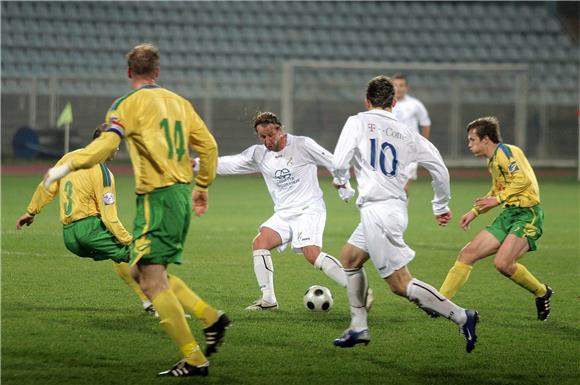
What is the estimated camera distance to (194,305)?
20.2ft

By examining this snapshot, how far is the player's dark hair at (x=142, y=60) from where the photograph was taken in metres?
6.05

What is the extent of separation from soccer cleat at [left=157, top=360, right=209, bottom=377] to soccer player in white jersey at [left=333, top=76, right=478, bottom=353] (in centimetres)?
121

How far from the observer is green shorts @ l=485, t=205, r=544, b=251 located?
821 cm

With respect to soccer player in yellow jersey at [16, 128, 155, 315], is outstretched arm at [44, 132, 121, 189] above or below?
above

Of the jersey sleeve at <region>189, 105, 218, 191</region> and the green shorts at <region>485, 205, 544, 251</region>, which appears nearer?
the jersey sleeve at <region>189, 105, 218, 191</region>

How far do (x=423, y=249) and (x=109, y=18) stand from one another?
21.0 meters

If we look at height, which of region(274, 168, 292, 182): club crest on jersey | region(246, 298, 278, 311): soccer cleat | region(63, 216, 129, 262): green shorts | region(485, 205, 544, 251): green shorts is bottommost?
region(246, 298, 278, 311): soccer cleat

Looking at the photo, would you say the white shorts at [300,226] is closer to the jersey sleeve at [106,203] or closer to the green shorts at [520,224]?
the jersey sleeve at [106,203]

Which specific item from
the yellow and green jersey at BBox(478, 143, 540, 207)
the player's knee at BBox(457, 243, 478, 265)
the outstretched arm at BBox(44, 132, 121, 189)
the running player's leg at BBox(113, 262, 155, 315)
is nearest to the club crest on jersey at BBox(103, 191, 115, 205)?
the running player's leg at BBox(113, 262, 155, 315)

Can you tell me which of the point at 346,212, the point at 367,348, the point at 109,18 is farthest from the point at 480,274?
the point at 109,18

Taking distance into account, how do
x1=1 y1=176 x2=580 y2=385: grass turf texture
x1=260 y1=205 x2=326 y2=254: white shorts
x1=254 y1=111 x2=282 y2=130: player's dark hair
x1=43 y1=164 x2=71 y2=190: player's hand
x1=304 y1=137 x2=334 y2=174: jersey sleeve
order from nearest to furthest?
x1=43 y1=164 x2=71 y2=190: player's hand < x1=1 y1=176 x2=580 y2=385: grass turf texture < x1=254 y1=111 x2=282 y2=130: player's dark hair < x1=260 y1=205 x2=326 y2=254: white shorts < x1=304 y1=137 x2=334 y2=174: jersey sleeve

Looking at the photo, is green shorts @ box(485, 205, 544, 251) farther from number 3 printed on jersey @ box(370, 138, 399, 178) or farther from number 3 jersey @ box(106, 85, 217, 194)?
number 3 jersey @ box(106, 85, 217, 194)

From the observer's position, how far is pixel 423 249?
42.3ft

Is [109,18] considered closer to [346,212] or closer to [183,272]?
[346,212]
